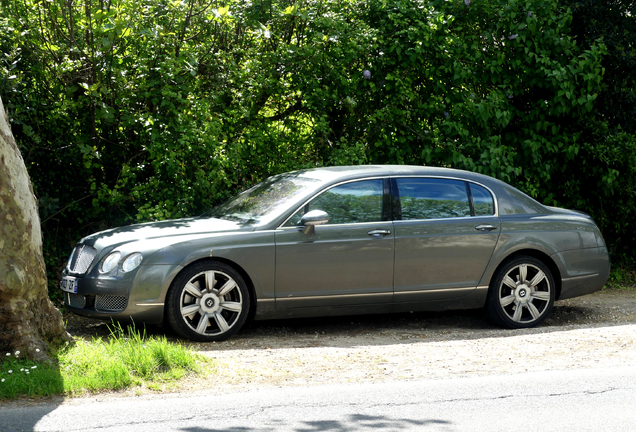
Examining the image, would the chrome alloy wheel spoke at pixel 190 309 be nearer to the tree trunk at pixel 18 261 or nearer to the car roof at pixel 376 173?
the tree trunk at pixel 18 261

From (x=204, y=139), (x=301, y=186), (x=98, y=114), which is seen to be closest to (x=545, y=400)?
(x=301, y=186)

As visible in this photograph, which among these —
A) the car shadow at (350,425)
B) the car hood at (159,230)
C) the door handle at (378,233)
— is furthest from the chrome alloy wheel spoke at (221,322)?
the car shadow at (350,425)

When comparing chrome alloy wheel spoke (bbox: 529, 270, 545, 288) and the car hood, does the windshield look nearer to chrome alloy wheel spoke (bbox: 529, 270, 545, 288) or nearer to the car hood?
the car hood

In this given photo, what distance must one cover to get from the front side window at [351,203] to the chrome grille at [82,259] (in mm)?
1901

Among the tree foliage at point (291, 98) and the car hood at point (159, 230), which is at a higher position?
the tree foliage at point (291, 98)

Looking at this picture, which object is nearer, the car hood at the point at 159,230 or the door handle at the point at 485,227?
the car hood at the point at 159,230

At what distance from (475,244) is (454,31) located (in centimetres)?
457

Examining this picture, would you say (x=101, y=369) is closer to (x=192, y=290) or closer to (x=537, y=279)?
(x=192, y=290)

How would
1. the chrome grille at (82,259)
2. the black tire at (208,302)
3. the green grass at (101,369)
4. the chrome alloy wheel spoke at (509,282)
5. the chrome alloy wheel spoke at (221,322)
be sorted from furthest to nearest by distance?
1. the chrome alloy wheel spoke at (509,282)
2. the chrome grille at (82,259)
3. the chrome alloy wheel spoke at (221,322)
4. the black tire at (208,302)
5. the green grass at (101,369)

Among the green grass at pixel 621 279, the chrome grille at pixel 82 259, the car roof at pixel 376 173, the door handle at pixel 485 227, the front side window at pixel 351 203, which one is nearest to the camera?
the chrome grille at pixel 82 259

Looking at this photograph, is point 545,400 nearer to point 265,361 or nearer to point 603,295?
point 265,361

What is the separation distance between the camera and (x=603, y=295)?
10.9 m

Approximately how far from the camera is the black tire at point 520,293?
7.92 meters

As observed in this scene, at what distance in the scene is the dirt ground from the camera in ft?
19.5
